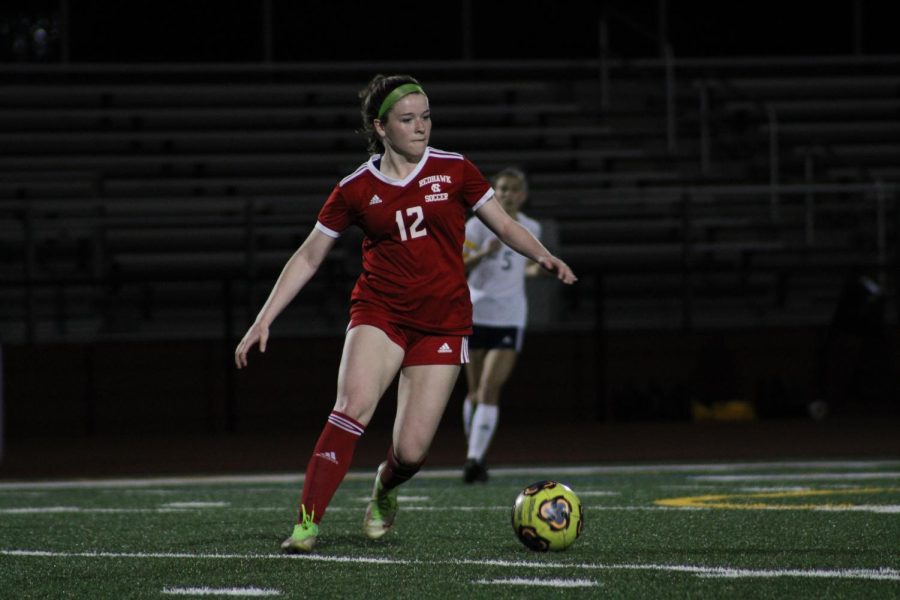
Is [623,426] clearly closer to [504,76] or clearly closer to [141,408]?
[141,408]

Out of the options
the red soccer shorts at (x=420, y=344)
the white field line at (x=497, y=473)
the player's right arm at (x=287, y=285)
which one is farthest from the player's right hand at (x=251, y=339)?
the white field line at (x=497, y=473)

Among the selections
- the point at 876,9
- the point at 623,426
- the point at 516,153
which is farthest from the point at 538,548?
the point at 876,9

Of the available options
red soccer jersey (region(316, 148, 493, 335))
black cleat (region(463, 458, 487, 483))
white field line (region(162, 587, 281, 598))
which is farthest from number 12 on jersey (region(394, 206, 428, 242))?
black cleat (region(463, 458, 487, 483))

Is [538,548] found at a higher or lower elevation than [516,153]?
lower

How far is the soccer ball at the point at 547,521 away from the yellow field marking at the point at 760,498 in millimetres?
2155

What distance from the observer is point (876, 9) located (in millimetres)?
25484

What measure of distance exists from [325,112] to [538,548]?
1642cm

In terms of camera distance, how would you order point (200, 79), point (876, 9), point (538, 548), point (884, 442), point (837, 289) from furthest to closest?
point (876, 9) → point (200, 79) → point (837, 289) → point (884, 442) → point (538, 548)

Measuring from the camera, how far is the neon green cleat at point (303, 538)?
20.7 feet

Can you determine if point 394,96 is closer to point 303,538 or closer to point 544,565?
point 303,538

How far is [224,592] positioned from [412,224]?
1.91m

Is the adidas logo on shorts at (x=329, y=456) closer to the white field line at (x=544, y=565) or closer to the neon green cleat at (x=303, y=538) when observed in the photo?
the neon green cleat at (x=303, y=538)

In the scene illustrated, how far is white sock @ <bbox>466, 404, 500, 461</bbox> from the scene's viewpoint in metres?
10.7

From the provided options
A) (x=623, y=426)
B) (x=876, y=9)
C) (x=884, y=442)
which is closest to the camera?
(x=884, y=442)
